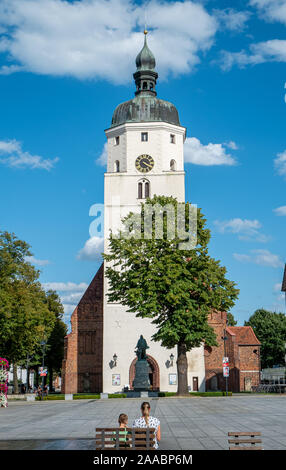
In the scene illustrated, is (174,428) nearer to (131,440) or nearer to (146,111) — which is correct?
(131,440)

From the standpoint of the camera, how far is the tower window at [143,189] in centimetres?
4969

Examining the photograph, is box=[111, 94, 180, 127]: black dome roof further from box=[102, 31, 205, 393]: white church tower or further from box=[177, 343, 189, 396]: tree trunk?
box=[177, 343, 189, 396]: tree trunk

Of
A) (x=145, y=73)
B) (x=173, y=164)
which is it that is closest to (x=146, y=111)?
(x=145, y=73)

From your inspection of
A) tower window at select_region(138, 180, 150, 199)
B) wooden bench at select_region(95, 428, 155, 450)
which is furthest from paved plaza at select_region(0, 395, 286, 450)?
tower window at select_region(138, 180, 150, 199)

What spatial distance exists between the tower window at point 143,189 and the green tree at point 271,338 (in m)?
33.4

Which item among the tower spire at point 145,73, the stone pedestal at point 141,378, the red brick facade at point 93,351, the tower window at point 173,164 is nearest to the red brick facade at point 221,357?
A: the red brick facade at point 93,351

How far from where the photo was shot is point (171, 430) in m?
16.8

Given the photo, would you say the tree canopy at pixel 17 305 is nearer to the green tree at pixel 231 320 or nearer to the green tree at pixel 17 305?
the green tree at pixel 17 305

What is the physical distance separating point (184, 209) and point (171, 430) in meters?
21.7

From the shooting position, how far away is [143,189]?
49844mm

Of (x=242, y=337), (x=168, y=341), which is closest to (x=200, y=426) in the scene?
(x=168, y=341)

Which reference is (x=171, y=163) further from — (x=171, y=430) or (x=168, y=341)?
(x=171, y=430)

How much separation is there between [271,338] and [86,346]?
106 ft
